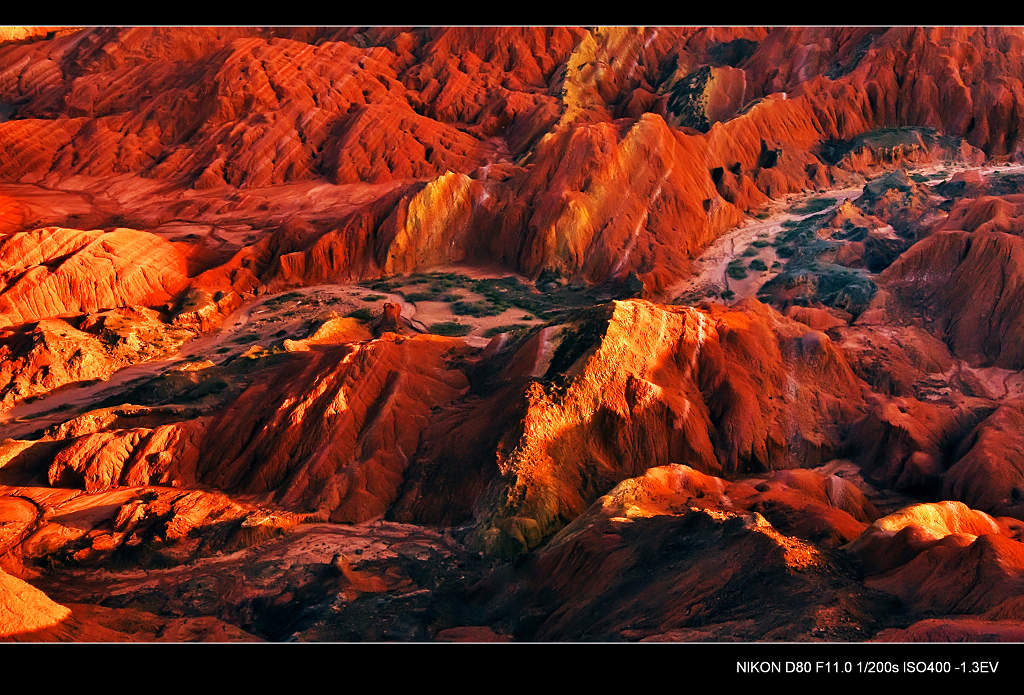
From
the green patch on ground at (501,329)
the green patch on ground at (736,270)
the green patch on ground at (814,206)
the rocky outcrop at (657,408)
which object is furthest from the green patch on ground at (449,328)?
the green patch on ground at (814,206)

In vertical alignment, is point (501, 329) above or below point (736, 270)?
above

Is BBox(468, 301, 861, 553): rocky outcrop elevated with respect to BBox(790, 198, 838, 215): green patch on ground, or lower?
elevated

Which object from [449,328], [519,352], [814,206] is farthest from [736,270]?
[519,352]

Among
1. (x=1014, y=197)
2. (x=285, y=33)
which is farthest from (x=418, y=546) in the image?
(x=285, y=33)

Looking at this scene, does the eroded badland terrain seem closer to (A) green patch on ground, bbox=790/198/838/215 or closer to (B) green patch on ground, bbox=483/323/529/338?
(A) green patch on ground, bbox=790/198/838/215

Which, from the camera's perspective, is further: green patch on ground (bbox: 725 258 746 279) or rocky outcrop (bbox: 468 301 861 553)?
green patch on ground (bbox: 725 258 746 279)

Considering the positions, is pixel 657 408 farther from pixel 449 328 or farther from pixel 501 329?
pixel 449 328

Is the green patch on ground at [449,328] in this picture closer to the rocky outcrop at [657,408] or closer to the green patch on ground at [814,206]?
the rocky outcrop at [657,408]

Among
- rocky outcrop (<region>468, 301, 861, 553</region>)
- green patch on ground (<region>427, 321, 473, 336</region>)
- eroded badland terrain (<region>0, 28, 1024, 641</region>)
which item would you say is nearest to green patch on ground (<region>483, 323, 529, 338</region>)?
eroded badland terrain (<region>0, 28, 1024, 641</region>)
